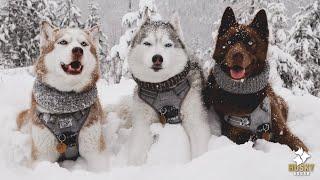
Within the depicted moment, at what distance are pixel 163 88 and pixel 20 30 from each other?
2498 cm

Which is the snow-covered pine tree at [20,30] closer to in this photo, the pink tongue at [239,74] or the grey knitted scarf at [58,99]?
the grey knitted scarf at [58,99]

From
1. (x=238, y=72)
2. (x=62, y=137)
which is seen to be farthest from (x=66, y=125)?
(x=238, y=72)

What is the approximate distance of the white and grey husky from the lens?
4.68m

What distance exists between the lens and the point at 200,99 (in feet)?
16.1

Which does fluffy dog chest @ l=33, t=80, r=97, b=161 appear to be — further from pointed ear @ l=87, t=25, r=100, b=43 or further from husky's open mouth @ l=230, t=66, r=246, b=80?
husky's open mouth @ l=230, t=66, r=246, b=80

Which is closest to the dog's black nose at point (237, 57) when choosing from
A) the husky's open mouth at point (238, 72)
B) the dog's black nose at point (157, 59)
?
the husky's open mouth at point (238, 72)

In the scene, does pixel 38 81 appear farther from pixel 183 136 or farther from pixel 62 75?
pixel 183 136

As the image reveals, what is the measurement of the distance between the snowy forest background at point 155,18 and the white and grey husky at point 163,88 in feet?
2.00

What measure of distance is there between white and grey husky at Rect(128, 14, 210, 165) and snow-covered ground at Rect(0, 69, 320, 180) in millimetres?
113

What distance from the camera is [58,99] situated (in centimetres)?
446

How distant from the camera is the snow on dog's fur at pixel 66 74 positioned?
4.36m

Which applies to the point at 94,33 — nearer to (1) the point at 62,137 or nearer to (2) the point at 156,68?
(2) the point at 156,68

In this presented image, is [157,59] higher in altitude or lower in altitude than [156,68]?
higher

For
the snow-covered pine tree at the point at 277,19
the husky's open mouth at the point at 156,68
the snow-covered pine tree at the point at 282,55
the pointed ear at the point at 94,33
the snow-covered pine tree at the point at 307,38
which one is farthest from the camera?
the snow-covered pine tree at the point at 307,38
